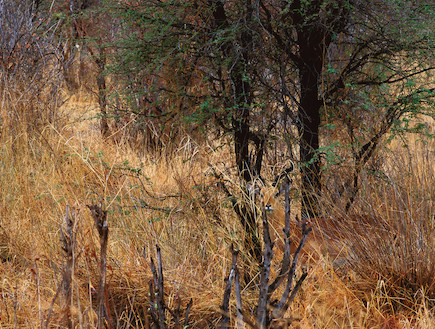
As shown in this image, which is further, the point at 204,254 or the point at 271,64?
the point at 271,64

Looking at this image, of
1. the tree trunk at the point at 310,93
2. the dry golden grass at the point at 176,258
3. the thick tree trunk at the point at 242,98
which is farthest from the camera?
the tree trunk at the point at 310,93

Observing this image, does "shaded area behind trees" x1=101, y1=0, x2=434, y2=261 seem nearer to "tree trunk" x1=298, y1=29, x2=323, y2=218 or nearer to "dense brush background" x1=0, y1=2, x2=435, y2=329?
"tree trunk" x1=298, y1=29, x2=323, y2=218

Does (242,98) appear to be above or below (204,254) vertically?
above

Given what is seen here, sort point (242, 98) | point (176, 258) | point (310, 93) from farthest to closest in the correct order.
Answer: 1. point (310, 93)
2. point (242, 98)
3. point (176, 258)

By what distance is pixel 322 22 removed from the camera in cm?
313

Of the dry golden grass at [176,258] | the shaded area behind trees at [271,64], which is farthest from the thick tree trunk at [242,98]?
the dry golden grass at [176,258]

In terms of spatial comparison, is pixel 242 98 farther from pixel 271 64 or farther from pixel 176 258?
pixel 176 258

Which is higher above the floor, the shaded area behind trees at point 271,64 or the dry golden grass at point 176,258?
the shaded area behind trees at point 271,64

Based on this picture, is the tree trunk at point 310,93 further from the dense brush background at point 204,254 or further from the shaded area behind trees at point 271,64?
the dense brush background at point 204,254

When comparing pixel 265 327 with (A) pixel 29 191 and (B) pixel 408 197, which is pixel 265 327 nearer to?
(B) pixel 408 197

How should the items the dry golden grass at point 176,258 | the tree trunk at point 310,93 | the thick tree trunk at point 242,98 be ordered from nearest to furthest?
the dry golden grass at point 176,258 < the thick tree trunk at point 242,98 < the tree trunk at point 310,93

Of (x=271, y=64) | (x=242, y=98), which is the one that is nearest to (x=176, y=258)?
(x=242, y=98)

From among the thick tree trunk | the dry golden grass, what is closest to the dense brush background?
the dry golden grass

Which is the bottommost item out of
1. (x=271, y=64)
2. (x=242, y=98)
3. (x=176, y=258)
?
(x=176, y=258)
